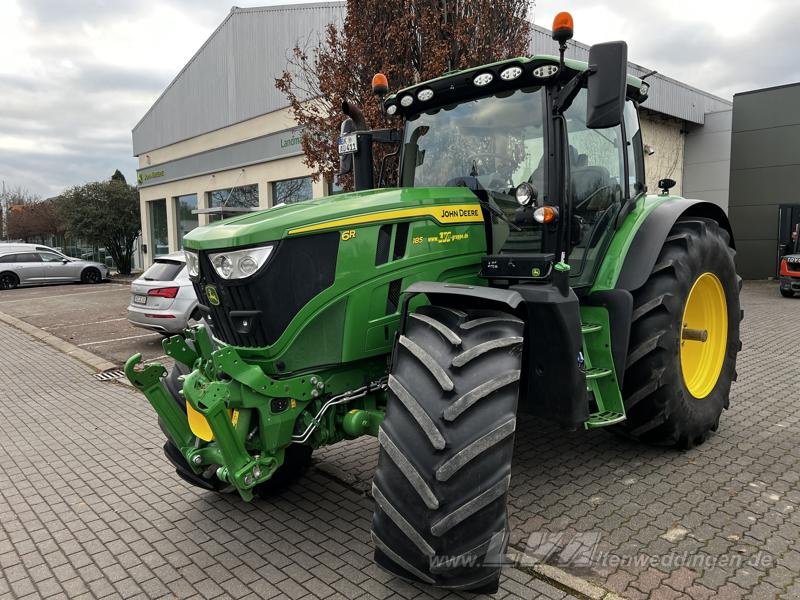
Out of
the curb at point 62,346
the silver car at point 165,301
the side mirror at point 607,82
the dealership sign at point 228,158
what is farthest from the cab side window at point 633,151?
the dealership sign at point 228,158

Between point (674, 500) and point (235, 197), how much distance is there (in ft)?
64.6

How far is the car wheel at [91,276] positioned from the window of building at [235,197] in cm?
524

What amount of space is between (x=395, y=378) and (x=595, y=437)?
2.66 meters

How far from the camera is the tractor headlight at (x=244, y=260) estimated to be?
291cm

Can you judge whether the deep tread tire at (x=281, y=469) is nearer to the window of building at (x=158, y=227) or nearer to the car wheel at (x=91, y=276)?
the car wheel at (x=91, y=276)

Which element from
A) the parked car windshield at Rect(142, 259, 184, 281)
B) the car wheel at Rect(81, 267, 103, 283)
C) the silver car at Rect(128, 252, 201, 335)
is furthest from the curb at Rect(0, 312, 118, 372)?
the car wheel at Rect(81, 267, 103, 283)

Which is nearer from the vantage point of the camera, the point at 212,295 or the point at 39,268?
the point at 212,295

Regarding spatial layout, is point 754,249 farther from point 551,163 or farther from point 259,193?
point 551,163

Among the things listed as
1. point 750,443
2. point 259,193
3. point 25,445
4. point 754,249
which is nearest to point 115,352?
point 25,445

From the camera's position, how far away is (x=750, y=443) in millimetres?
4504

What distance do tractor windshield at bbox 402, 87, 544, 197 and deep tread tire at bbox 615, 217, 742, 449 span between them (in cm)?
116

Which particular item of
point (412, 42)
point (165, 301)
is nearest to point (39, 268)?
point (165, 301)

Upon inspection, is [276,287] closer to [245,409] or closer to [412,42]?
[245,409]

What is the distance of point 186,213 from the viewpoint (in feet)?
82.4
